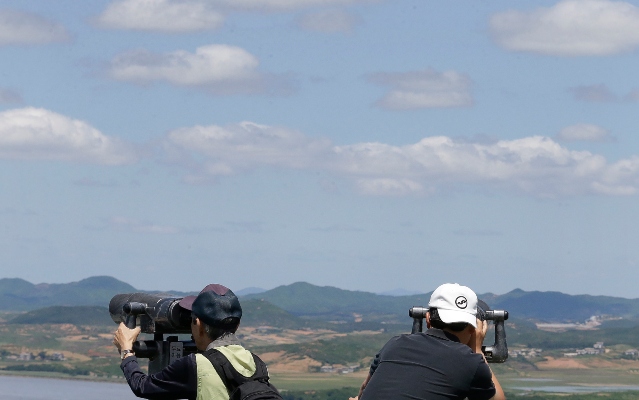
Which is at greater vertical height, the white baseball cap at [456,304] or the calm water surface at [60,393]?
the white baseball cap at [456,304]

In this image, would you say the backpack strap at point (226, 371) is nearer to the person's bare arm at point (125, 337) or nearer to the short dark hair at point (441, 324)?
the person's bare arm at point (125, 337)

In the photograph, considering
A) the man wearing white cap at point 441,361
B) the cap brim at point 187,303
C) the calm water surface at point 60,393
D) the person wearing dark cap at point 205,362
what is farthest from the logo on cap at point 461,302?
the calm water surface at point 60,393

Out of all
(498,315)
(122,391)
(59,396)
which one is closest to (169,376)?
(498,315)

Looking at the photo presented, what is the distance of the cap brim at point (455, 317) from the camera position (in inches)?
315

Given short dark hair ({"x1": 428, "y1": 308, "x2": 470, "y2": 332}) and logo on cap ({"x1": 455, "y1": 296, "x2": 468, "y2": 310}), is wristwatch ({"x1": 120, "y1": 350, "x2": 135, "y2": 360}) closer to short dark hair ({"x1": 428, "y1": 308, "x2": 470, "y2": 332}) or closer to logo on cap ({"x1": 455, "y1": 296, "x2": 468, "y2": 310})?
short dark hair ({"x1": 428, "y1": 308, "x2": 470, "y2": 332})

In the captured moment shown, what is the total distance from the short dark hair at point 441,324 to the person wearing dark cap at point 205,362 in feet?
4.20

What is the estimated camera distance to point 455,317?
8016 millimetres

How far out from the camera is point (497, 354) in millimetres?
9148

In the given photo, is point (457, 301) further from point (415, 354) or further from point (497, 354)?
point (497, 354)

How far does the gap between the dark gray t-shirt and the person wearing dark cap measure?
93cm

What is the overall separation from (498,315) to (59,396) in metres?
172

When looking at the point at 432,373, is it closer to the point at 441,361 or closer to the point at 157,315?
the point at 441,361

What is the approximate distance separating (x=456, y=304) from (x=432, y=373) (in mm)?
529

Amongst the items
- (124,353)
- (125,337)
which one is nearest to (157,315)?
(125,337)
